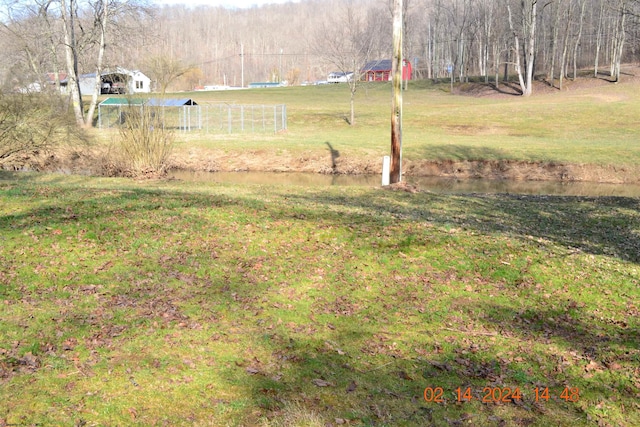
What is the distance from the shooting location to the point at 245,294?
8.01m

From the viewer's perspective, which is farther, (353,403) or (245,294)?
(245,294)

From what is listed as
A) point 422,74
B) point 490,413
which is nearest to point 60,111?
→ point 490,413

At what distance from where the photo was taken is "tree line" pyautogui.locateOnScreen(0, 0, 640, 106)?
39.8 meters

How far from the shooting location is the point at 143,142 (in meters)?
20.5

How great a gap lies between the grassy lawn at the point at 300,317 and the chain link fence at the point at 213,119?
85.6ft

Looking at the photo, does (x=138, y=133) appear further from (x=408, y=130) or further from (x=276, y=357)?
(x=408, y=130)

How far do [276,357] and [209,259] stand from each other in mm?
3056

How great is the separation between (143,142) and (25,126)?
4.13 m

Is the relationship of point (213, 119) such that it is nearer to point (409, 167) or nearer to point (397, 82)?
point (409, 167)
